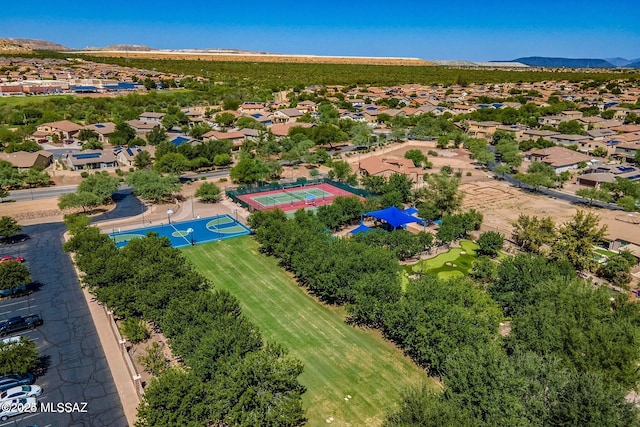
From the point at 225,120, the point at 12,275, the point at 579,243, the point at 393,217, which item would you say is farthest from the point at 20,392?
the point at 225,120

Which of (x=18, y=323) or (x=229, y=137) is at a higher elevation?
(x=18, y=323)

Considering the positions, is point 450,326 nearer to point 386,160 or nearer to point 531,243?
point 531,243

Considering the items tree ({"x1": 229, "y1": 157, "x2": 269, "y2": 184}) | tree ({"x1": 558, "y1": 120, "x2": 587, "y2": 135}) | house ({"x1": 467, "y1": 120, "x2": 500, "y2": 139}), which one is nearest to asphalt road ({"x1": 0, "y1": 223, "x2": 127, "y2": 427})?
tree ({"x1": 229, "y1": 157, "x2": 269, "y2": 184})

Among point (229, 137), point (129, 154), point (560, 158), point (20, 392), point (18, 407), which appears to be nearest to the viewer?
point (18, 407)

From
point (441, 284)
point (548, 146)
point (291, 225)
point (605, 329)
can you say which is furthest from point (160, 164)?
point (548, 146)

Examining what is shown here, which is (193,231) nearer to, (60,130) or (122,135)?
(122,135)

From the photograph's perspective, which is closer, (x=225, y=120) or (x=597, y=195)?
(x=597, y=195)
